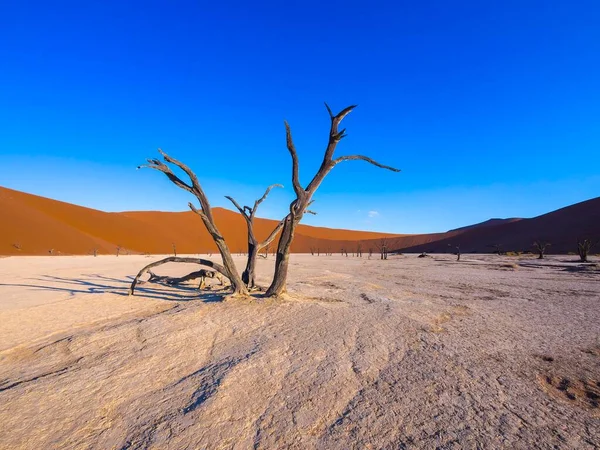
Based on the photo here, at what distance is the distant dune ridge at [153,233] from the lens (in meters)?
37.8

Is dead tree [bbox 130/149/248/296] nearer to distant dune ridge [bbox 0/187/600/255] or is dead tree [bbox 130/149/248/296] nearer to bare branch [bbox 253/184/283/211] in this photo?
bare branch [bbox 253/184/283/211]

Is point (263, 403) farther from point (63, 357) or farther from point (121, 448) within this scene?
point (63, 357)

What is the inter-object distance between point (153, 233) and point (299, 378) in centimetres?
6723

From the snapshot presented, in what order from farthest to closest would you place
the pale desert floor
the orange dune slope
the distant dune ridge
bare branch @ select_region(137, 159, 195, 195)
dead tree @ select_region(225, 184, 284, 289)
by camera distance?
the distant dune ridge, the orange dune slope, dead tree @ select_region(225, 184, 284, 289), bare branch @ select_region(137, 159, 195, 195), the pale desert floor

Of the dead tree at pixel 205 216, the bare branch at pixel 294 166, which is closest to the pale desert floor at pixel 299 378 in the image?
the dead tree at pixel 205 216

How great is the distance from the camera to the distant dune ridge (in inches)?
1487

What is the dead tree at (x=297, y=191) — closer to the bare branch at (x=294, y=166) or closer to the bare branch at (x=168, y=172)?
the bare branch at (x=294, y=166)

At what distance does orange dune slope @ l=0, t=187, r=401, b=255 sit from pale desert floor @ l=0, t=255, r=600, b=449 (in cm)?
3582

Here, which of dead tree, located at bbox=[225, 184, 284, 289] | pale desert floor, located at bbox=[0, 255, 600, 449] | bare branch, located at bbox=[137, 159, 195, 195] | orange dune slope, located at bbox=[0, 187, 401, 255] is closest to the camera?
pale desert floor, located at bbox=[0, 255, 600, 449]

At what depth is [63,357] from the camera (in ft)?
11.5

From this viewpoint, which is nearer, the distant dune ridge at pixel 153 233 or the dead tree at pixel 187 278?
the dead tree at pixel 187 278

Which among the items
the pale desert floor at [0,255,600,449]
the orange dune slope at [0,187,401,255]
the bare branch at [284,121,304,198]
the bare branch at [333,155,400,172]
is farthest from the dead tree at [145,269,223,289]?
the orange dune slope at [0,187,401,255]

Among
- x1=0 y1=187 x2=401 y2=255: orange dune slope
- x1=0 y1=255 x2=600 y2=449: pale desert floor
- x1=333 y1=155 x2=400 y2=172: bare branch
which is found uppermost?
x1=0 y1=187 x2=401 y2=255: orange dune slope

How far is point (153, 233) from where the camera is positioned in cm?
6281
